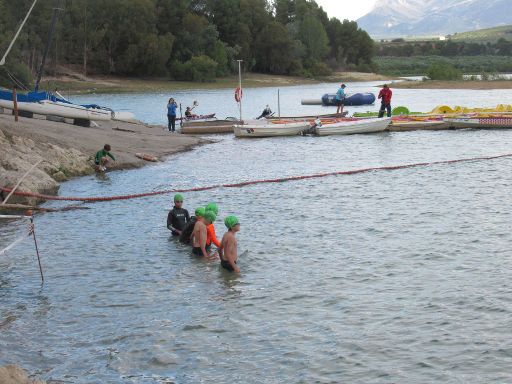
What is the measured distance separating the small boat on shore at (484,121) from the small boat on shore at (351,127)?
4.32 metres

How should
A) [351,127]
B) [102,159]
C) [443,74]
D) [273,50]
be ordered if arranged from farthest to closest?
[273,50], [443,74], [351,127], [102,159]

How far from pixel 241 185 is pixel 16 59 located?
7292 centimetres

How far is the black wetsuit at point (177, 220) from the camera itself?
19.4 meters

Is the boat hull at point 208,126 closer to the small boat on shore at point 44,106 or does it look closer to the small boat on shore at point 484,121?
the small boat on shore at point 44,106

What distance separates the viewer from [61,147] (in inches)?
1208

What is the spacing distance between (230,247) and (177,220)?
3.64 meters

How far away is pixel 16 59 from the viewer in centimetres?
9350

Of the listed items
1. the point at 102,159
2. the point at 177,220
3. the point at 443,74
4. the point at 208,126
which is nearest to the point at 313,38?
the point at 443,74

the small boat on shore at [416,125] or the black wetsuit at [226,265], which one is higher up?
the small boat on shore at [416,125]

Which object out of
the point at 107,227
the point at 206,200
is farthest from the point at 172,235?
the point at 206,200

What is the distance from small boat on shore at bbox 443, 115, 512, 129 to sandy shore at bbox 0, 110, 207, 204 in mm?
15489

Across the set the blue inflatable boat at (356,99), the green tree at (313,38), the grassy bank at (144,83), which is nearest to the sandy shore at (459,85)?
the grassy bank at (144,83)

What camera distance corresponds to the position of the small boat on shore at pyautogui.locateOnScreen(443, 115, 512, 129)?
1806 inches

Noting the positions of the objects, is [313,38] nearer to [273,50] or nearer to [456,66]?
[273,50]
